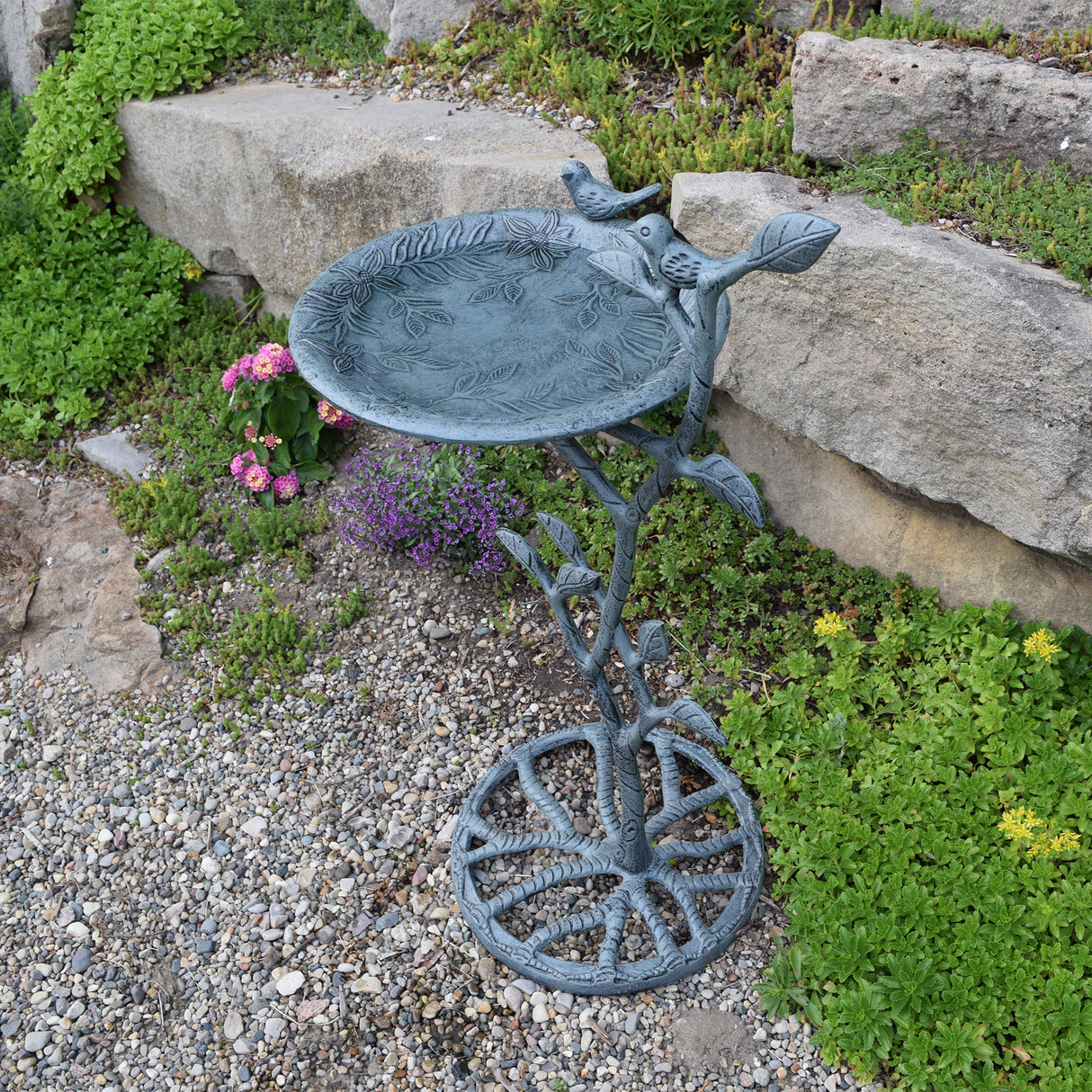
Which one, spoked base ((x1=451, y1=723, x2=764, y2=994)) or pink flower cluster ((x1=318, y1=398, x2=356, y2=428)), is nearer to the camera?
spoked base ((x1=451, y1=723, x2=764, y2=994))

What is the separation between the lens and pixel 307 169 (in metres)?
4.87

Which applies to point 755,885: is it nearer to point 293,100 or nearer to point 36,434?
point 36,434

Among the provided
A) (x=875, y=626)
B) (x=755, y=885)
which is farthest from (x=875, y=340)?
(x=755, y=885)

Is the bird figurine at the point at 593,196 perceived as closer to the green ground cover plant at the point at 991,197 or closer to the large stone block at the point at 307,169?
the green ground cover plant at the point at 991,197

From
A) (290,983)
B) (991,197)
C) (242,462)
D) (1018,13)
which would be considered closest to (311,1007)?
(290,983)

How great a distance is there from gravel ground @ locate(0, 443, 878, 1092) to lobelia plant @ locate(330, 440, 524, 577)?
139 mm

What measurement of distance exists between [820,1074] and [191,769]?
249 centimetres

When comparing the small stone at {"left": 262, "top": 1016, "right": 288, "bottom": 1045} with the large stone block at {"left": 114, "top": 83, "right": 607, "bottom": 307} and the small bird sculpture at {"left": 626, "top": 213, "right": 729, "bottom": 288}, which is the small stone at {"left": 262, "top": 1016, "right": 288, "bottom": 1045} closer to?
the small bird sculpture at {"left": 626, "top": 213, "right": 729, "bottom": 288}

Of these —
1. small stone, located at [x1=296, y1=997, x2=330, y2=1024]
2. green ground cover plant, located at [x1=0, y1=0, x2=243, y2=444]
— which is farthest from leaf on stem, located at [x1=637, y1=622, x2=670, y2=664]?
green ground cover plant, located at [x1=0, y1=0, x2=243, y2=444]

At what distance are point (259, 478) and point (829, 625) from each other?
2.74 m

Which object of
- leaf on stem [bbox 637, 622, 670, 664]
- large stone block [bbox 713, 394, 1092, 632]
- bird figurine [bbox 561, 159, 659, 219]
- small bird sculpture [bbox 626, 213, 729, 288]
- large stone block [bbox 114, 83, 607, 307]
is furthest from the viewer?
large stone block [bbox 114, 83, 607, 307]

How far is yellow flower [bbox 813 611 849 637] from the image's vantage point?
360 centimetres

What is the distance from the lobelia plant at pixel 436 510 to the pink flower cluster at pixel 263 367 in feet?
2.29

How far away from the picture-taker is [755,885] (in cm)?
309
